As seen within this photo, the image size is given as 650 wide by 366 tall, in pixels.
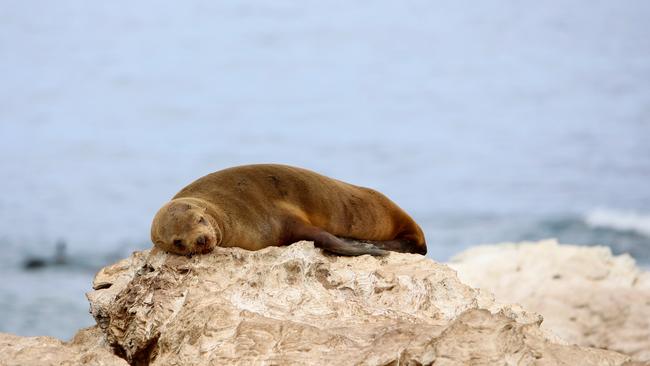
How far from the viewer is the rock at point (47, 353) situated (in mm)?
5047

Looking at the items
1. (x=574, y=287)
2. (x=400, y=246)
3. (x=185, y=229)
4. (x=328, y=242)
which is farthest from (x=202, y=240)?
(x=574, y=287)

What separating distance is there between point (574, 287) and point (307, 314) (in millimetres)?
5376

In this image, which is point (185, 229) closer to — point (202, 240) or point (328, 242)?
point (202, 240)

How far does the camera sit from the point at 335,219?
25.1ft

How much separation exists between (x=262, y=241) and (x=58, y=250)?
19.2 feet

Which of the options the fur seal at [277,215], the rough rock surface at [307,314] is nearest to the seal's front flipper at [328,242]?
the fur seal at [277,215]

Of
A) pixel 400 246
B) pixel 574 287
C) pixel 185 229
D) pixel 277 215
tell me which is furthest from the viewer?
pixel 574 287

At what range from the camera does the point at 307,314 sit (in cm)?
535

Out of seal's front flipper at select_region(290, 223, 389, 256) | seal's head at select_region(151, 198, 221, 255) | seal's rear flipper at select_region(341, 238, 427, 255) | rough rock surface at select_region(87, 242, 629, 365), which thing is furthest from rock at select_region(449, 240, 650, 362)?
seal's head at select_region(151, 198, 221, 255)

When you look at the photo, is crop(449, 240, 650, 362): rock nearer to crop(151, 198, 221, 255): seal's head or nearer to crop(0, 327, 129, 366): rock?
crop(151, 198, 221, 255): seal's head

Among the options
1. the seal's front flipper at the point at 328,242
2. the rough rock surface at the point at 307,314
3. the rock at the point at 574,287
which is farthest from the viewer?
the rock at the point at 574,287

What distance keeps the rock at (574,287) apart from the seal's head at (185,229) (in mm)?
3873

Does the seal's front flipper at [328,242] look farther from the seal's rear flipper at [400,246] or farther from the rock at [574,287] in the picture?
the rock at [574,287]

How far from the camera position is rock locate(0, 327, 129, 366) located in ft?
16.6
